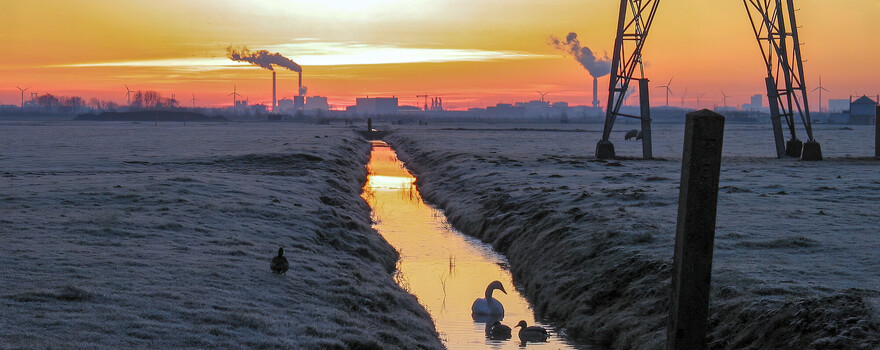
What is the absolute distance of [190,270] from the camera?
1600 centimetres

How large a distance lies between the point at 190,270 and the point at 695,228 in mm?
9492

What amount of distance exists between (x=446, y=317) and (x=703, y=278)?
8504mm

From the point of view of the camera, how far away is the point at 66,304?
12.7 metres

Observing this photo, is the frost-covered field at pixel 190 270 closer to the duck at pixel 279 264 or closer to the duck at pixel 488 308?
the duck at pixel 279 264

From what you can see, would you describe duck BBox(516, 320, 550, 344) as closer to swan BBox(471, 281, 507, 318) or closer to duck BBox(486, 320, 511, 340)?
duck BBox(486, 320, 511, 340)

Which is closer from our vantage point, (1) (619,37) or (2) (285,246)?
(2) (285,246)

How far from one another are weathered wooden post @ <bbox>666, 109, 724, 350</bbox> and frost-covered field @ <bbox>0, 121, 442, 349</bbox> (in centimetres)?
467

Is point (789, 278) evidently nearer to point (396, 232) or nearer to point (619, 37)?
point (396, 232)

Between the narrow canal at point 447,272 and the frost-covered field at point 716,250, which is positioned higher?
the frost-covered field at point 716,250

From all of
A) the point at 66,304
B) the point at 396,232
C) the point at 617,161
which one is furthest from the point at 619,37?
the point at 66,304

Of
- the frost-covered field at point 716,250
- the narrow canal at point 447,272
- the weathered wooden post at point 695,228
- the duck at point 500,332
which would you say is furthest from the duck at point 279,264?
the weathered wooden post at point 695,228

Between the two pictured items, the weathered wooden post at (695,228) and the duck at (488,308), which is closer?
the weathered wooden post at (695,228)

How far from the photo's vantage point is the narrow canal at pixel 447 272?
54.6 ft

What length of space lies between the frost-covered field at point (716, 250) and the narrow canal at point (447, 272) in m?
0.52
